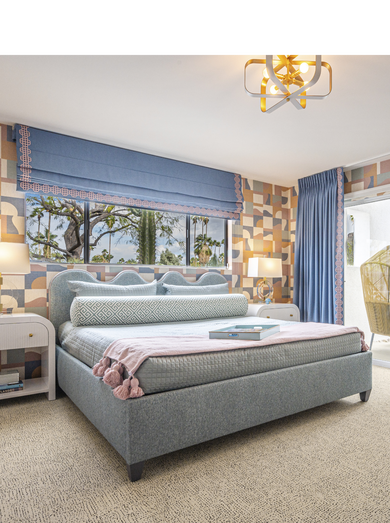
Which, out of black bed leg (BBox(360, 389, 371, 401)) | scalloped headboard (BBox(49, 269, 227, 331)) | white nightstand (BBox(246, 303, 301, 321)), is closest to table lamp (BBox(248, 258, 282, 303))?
white nightstand (BBox(246, 303, 301, 321))

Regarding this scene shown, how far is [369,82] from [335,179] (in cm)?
195

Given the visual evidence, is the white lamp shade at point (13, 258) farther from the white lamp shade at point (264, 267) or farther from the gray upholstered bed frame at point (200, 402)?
the white lamp shade at point (264, 267)

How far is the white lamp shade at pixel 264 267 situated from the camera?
4367 millimetres

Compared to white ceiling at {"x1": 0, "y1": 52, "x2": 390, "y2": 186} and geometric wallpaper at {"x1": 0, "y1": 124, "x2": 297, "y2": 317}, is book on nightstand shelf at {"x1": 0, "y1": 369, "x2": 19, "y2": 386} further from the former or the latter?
white ceiling at {"x1": 0, "y1": 52, "x2": 390, "y2": 186}

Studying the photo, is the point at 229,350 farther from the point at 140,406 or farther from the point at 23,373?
the point at 23,373

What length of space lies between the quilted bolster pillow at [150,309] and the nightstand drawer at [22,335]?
25 cm

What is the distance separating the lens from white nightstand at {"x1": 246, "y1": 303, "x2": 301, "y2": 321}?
13.3ft

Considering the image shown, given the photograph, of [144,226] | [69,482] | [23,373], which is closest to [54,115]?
[144,226]

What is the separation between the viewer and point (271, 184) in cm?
499

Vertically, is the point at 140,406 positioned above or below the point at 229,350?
below

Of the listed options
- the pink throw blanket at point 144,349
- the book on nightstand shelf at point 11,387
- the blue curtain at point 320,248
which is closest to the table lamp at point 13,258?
the book on nightstand shelf at point 11,387

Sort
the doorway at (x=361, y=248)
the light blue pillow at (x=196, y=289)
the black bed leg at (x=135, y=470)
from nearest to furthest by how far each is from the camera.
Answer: the black bed leg at (x=135, y=470)
the light blue pillow at (x=196, y=289)
the doorway at (x=361, y=248)
